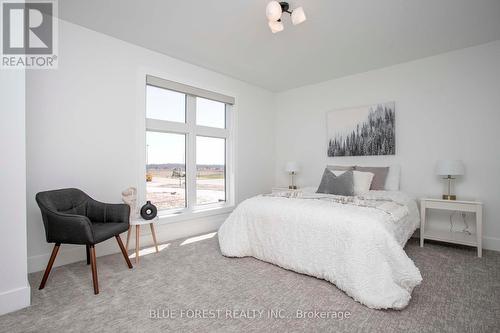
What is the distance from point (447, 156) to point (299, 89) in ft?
8.64

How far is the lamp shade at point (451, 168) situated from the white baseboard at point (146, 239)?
312 centimetres

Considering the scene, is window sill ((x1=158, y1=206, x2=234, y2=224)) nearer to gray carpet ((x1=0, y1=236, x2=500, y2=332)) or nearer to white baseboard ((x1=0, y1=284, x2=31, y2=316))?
gray carpet ((x1=0, y1=236, x2=500, y2=332))

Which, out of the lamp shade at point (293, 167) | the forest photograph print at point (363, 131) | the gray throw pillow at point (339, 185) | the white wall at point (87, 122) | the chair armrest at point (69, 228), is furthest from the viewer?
the lamp shade at point (293, 167)

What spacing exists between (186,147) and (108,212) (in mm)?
1524

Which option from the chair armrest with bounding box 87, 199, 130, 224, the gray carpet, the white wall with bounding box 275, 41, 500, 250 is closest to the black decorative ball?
the chair armrest with bounding box 87, 199, 130, 224

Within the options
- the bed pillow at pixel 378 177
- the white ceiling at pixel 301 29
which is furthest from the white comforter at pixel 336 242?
the white ceiling at pixel 301 29

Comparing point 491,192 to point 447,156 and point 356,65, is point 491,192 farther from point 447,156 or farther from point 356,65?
point 356,65

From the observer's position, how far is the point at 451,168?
2984mm

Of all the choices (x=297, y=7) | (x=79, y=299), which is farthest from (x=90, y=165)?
(x=297, y=7)

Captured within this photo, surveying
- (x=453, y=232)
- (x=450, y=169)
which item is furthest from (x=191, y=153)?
(x=453, y=232)

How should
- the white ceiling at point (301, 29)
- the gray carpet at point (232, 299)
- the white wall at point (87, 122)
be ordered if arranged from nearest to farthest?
1. the gray carpet at point (232, 299)
2. the white ceiling at point (301, 29)
3. the white wall at point (87, 122)

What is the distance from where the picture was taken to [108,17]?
2529 mm

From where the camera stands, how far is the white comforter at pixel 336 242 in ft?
5.98

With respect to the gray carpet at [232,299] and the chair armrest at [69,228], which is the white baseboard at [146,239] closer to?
the gray carpet at [232,299]
